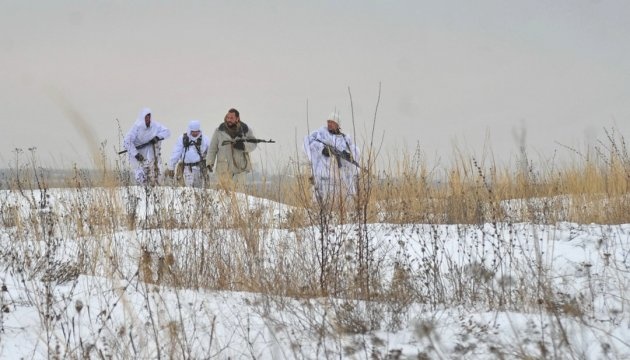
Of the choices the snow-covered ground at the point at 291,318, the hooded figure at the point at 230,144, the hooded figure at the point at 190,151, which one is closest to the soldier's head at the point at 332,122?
the hooded figure at the point at 230,144

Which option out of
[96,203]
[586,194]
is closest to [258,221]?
[96,203]

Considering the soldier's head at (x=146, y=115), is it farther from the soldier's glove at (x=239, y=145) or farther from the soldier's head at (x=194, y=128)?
the soldier's glove at (x=239, y=145)

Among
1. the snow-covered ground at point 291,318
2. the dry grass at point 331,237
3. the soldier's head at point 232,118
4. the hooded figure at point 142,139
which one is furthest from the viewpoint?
the hooded figure at point 142,139

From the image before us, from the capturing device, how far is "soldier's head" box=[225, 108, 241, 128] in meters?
7.64

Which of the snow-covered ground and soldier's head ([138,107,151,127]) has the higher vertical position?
soldier's head ([138,107,151,127])

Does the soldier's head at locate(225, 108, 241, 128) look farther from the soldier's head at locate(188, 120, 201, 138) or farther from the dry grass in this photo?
the dry grass

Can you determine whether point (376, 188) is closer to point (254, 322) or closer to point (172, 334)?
point (254, 322)

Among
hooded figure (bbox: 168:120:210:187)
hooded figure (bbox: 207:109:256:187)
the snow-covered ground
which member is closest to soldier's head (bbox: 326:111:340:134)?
hooded figure (bbox: 207:109:256:187)

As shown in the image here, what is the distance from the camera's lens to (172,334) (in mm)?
1848

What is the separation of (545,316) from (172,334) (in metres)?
1.42

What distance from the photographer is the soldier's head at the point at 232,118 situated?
764 centimetres

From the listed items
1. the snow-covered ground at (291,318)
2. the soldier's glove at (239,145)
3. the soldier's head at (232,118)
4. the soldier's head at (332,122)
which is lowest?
the snow-covered ground at (291,318)

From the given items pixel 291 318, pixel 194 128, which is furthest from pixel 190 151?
pixel 291 318

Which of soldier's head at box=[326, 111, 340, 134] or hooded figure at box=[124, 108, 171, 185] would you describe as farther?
hooded figure at box=[124, 108, 171, 185]
